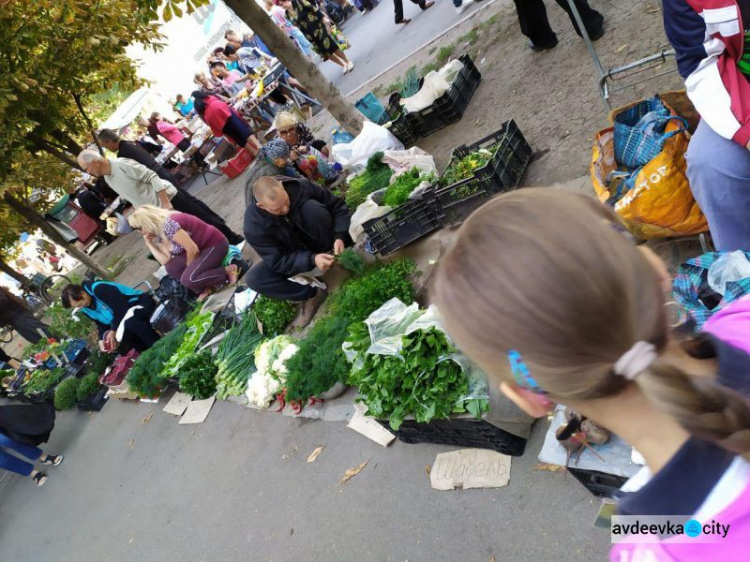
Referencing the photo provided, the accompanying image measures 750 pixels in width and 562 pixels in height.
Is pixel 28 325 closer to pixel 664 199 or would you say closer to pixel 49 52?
pixel 49 52

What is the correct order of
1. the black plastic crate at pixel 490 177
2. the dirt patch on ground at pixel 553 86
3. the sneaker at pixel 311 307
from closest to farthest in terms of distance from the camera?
the black plastic crate at pixel 490 177 < the dirt patch on ground at pixel 553 86 < the sneaker at pixel 311 307

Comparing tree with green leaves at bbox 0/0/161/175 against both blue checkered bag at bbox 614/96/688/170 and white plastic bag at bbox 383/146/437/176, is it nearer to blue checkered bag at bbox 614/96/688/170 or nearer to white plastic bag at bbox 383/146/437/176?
white plastic bag at bbox 383/146/437/176

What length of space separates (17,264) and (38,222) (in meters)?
9.91

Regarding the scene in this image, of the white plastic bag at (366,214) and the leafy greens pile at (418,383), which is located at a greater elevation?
the white plastic bag at (366,214)

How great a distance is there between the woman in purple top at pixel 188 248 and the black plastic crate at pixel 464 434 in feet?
13.2

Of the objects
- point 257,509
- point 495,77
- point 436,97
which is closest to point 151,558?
point 257,509

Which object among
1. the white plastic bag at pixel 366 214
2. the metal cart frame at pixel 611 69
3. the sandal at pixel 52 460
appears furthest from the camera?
the sandal at pixel 52 460

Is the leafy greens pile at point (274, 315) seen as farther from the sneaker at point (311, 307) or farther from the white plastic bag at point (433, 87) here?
the white plastic bag at point (433, 87)

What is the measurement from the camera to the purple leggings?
640cm

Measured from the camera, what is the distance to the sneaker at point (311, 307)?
519 cm

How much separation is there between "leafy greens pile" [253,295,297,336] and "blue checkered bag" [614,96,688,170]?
3415 mm

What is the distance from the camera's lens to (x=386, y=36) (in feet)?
34.5

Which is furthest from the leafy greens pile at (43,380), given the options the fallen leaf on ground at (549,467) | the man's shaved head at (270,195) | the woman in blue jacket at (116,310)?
the fallen leaf on ground at (549,467)

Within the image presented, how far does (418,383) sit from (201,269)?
172 inches
